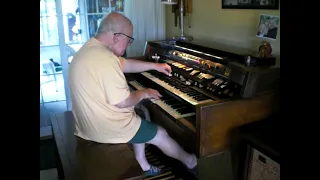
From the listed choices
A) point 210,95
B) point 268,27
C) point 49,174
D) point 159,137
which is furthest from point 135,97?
point 49,174

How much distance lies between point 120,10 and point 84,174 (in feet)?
6.91

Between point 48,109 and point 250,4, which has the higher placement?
point 250,4

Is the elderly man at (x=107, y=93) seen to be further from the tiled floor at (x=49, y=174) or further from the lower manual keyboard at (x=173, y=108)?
the tiled floor at (x=49, y=174)

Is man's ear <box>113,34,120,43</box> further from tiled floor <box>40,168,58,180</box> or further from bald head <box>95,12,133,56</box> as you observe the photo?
tiled floor <box>40,168,58,180</box>

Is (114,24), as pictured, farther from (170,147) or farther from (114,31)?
(170,147)

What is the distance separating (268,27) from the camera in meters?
1.88

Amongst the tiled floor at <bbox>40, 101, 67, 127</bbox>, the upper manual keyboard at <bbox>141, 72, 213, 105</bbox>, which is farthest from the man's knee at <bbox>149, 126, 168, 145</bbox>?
the tiled floor at <bbox>40, 101, 67, 127</bbox>

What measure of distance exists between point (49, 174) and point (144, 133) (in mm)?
1155

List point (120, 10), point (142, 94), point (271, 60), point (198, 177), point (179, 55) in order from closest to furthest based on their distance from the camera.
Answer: point (271, 60) < point (142, 94) < point (198, 177) < point (179, 55) < point (120, 10)

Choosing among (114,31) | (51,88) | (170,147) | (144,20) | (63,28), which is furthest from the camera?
(51,88)

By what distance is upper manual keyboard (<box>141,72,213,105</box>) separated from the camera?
5.51 ft

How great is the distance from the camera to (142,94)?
5.77 feet
